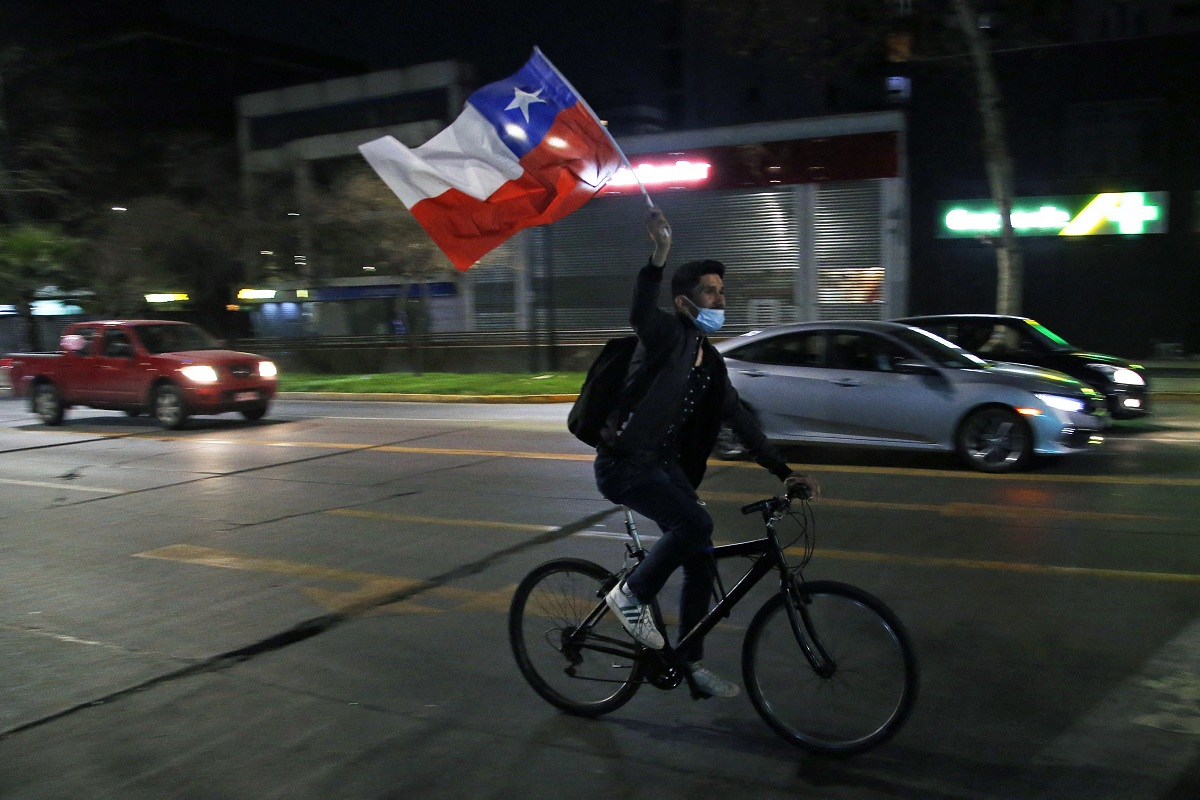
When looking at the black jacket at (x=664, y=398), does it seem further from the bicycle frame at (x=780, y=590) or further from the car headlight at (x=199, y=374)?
the car headlight at (x=199, y=374)

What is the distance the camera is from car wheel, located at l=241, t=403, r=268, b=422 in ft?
55.3

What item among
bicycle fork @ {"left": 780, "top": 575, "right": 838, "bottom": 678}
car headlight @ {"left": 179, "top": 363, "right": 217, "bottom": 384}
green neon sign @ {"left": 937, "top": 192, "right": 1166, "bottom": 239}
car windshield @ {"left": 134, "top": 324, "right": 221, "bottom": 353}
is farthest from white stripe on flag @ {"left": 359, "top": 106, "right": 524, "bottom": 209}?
green neon sign @ {"left": 937, "top": 192, "right": 1166, "bottom": 239}

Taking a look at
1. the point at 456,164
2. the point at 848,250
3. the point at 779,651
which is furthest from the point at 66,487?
the point at 848,250

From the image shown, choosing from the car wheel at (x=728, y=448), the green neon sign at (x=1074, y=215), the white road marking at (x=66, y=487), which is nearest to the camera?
the white road marking at (x=66, y=487)

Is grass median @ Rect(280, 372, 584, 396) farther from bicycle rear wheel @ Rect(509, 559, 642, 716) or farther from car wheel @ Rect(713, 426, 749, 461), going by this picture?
bicycle rear wheel @ Rect(509, 559, 642, 716)

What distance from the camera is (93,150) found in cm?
4394

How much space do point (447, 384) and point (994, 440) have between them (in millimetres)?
15432

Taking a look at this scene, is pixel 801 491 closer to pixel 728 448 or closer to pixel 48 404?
pixel 728 448

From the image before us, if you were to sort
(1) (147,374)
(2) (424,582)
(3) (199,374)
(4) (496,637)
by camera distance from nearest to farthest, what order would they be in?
1. (4) (496,637)
2. (2) (424,582)
3. (3) (199,374)
4. (1) (147,374)

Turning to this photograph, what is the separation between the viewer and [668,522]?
420 centimetres

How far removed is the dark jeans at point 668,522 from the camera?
4.17 meters

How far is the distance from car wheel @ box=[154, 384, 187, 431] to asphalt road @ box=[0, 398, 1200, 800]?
4896mm

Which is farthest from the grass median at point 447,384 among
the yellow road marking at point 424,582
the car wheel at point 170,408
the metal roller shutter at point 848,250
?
the yellow road marking at point 424,582

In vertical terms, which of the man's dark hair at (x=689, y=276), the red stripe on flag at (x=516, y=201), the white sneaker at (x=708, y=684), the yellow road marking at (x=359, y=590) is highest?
the red stripe on flag at (x=516, y=201)
